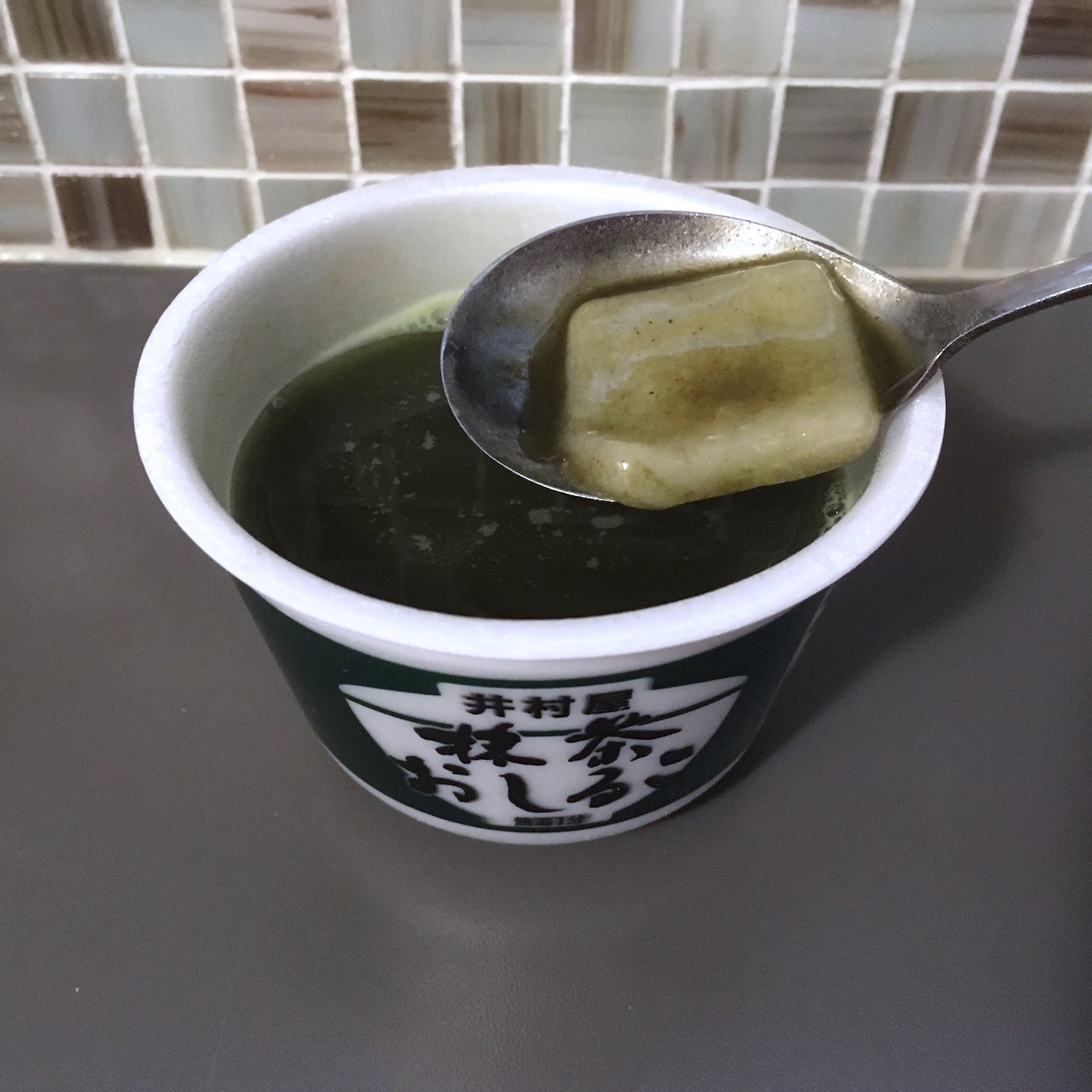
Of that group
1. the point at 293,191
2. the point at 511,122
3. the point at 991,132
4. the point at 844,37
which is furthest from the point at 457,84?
the point at 991,132

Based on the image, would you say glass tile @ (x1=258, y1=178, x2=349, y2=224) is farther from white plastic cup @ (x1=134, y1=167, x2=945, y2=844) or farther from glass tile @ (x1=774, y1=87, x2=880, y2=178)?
glass tile @ (x1=774, y1=87, x2=880, y2=178)

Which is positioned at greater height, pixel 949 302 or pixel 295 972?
pixel 949 302

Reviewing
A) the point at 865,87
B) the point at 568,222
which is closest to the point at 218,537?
the point at 568,222

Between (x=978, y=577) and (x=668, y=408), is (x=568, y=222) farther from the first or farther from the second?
(x=978, y=577)

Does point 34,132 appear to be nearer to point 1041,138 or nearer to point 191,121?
point 191,121

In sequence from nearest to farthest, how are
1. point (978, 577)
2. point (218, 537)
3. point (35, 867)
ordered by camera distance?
point (218, 537), point (35, 867), point (978, 577)

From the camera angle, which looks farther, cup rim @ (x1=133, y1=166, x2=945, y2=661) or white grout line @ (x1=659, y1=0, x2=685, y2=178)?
white grout line @ (x1=659, y1=0, x2=685, y2=178)

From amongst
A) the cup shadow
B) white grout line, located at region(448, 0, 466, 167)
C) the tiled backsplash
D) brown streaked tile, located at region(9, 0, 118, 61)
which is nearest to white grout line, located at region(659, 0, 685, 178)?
the tiled backsplash
